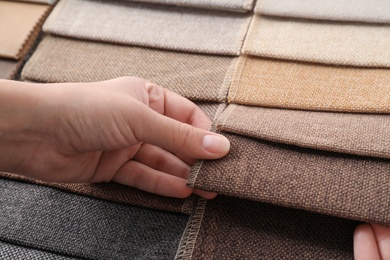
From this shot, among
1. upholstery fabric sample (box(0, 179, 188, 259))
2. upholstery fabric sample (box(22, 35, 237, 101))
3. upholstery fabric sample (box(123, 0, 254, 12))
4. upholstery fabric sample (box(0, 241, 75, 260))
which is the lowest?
upholstery fabric sample (box(0, 241, 75, 260))

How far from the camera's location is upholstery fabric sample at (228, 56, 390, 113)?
75cm

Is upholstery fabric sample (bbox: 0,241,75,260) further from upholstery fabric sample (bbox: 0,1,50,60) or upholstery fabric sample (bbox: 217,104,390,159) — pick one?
upholstery fabric sample (bbox: 0,1,50,60)

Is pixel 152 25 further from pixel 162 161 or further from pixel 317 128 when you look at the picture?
pixel 317 128

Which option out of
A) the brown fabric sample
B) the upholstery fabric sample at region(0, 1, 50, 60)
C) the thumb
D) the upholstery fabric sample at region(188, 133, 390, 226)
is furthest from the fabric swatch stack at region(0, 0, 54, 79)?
the upholstery fabric sample at region(188, 133, 390, 226)

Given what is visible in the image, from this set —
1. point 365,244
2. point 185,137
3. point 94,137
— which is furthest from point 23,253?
point 365,244

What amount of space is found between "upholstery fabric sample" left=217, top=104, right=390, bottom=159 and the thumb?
0.05 m

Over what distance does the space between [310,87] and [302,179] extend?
9.0 inches

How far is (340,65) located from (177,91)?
0.34 m

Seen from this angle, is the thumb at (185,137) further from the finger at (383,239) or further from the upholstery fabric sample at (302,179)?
the finger at (383,239)

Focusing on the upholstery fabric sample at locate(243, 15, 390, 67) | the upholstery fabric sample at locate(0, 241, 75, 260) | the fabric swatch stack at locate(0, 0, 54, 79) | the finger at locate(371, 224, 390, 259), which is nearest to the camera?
the finger at locate(371, 224, 390, 259)

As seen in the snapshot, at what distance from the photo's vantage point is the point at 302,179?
645mm

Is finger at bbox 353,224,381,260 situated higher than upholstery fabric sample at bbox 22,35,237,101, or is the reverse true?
upholstery fabric sample at bbox 22,35,237,101

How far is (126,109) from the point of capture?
2.26 ft

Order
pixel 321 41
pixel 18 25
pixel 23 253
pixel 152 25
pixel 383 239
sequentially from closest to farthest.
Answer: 1. pixel 383 239
2. pixel 23 253
3. pixel 321 41
4. pixel 152 25
5. pixel 18 25
